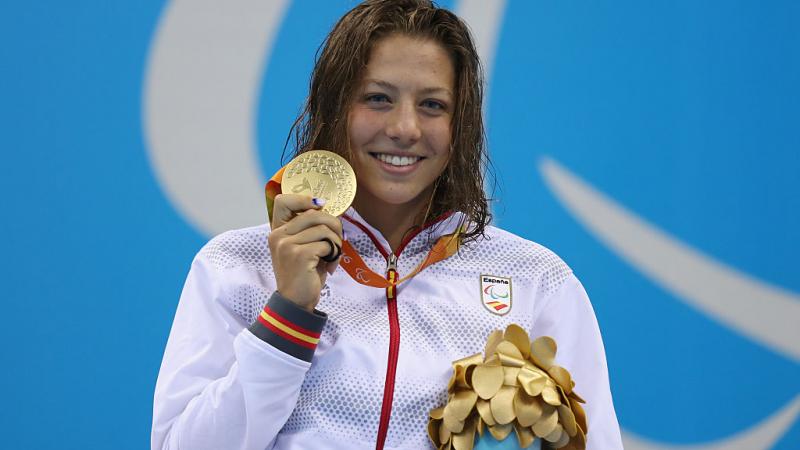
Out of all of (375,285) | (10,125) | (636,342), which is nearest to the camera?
(375,285)

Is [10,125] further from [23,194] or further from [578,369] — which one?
[578,369]

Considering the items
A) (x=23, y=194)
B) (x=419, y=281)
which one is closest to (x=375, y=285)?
(x=419, y=281)

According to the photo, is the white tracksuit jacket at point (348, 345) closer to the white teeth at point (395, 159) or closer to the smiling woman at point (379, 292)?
the smiling woman at point (379, 292)

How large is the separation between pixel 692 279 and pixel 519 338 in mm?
1367

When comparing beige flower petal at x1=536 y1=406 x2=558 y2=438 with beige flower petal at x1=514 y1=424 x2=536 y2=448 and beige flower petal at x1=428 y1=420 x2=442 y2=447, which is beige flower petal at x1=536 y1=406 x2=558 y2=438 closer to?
beige flower petal at x1=514 y1=424 x2=536 y2=448

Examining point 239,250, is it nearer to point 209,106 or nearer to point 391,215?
point 391,215

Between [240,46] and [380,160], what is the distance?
1.15m

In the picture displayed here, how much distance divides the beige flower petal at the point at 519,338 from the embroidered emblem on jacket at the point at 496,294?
3.6 inches

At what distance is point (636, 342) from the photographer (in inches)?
108

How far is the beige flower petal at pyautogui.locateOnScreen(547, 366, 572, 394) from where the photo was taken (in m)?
1.51

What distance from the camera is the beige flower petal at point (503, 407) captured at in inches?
57.3

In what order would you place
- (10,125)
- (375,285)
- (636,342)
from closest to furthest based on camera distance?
(375,285) → (10,125) → (636,342)

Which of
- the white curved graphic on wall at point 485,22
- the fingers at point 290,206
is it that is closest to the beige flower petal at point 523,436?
the fingers at point 290,206

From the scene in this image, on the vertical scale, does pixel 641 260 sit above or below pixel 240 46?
below
